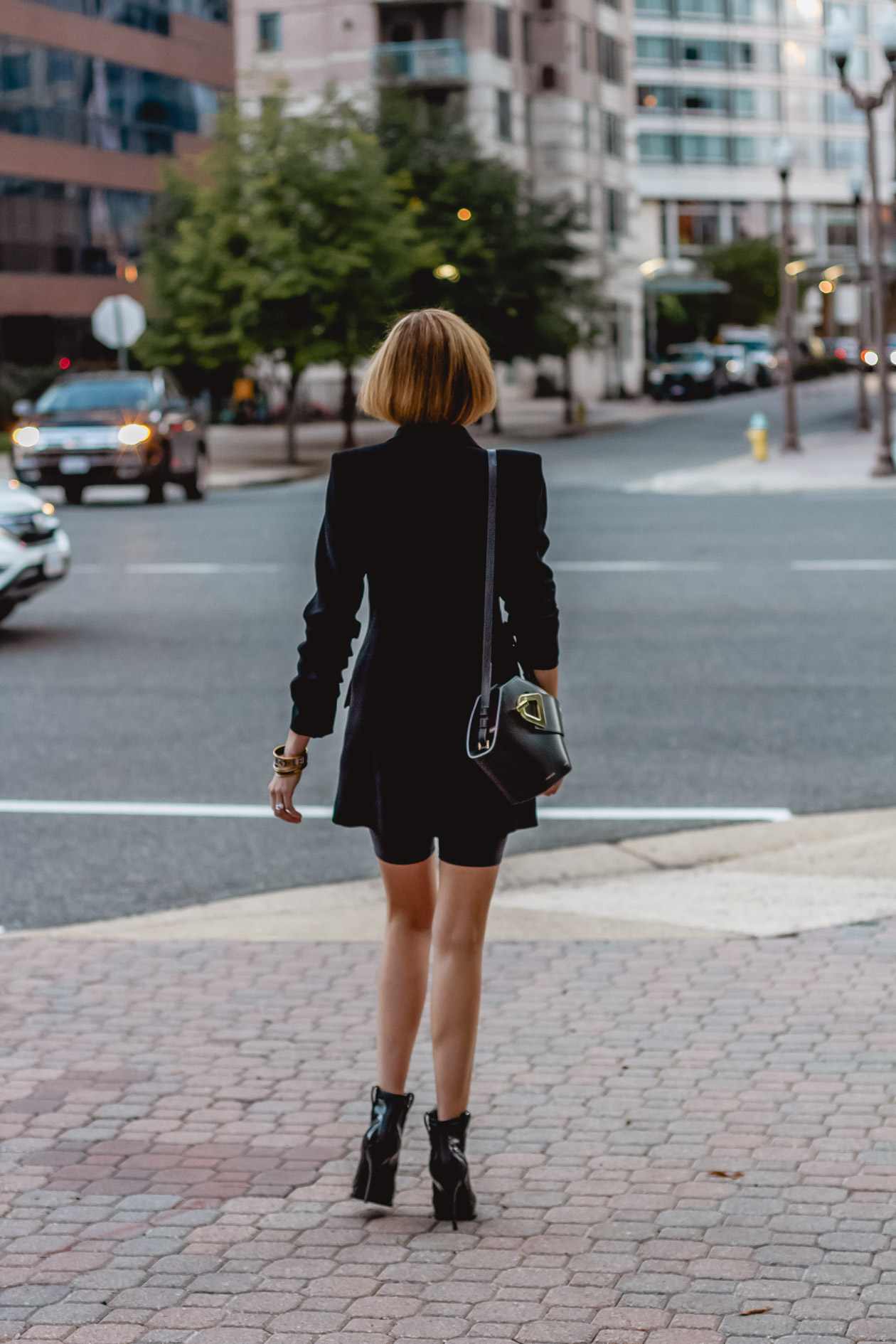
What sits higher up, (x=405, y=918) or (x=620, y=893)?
(x=405, y=918)

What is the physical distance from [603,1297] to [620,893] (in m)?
3.24

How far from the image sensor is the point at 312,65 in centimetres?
6956

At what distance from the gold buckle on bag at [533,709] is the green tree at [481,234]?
145ft

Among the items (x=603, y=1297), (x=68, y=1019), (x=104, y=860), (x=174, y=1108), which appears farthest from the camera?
(x=104, y=860)

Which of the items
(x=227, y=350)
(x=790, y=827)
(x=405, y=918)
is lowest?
(x=790, y=827)

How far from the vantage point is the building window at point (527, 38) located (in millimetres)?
73688

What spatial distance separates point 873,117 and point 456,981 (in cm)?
2636

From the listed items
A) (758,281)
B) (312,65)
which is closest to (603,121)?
(312,65)

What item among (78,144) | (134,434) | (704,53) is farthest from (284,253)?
(704,53)

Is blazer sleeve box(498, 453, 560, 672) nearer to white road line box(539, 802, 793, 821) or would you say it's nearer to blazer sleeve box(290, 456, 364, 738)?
blazer sleeve box(290, 456, 364, 738)

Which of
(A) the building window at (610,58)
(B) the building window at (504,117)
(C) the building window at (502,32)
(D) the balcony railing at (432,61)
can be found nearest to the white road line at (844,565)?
(D) the balcony railing at (432,61)

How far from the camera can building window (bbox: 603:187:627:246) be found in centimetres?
7856

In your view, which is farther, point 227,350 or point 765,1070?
point 227,350

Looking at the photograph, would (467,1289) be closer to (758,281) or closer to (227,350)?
(227,350)
